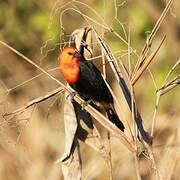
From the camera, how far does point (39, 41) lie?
5000 mm

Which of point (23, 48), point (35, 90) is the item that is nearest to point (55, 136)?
point (35, 90)

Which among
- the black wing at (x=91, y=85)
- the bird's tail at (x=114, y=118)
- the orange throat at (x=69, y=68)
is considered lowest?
the bird's tail at (x=114, y=118)

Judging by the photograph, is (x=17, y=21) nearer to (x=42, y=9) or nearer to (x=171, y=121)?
(x=42, y=9)

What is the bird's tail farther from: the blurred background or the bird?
the blurred background

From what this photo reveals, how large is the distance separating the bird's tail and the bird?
4 cm

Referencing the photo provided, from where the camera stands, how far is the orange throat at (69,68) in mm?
3512

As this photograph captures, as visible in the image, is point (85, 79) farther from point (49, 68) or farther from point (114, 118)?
point (49, 68)

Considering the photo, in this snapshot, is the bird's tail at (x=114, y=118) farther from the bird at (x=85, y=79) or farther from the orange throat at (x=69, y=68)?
the orange throat at (x=69, y=68)

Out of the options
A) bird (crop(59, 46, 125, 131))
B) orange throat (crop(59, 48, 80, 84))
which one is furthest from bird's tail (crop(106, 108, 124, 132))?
orange throat (crop(59, 48, 80, 84))

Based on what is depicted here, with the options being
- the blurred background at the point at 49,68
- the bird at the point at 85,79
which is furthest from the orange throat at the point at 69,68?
the blurred background at the point at 49,68

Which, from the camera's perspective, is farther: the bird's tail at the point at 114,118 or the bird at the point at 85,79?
the bird at the point at 85,79

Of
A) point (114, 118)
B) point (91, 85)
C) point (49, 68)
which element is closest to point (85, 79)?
point (91, 85)

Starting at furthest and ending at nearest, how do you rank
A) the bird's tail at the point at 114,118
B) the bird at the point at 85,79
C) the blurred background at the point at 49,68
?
the blurred background at the point at 49,68 → the bird at the point at 85,79 → the bird's tail at the point at 114,118

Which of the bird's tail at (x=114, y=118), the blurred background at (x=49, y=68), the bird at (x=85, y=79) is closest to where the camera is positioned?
the bird's tail at (x=114, y=118)
